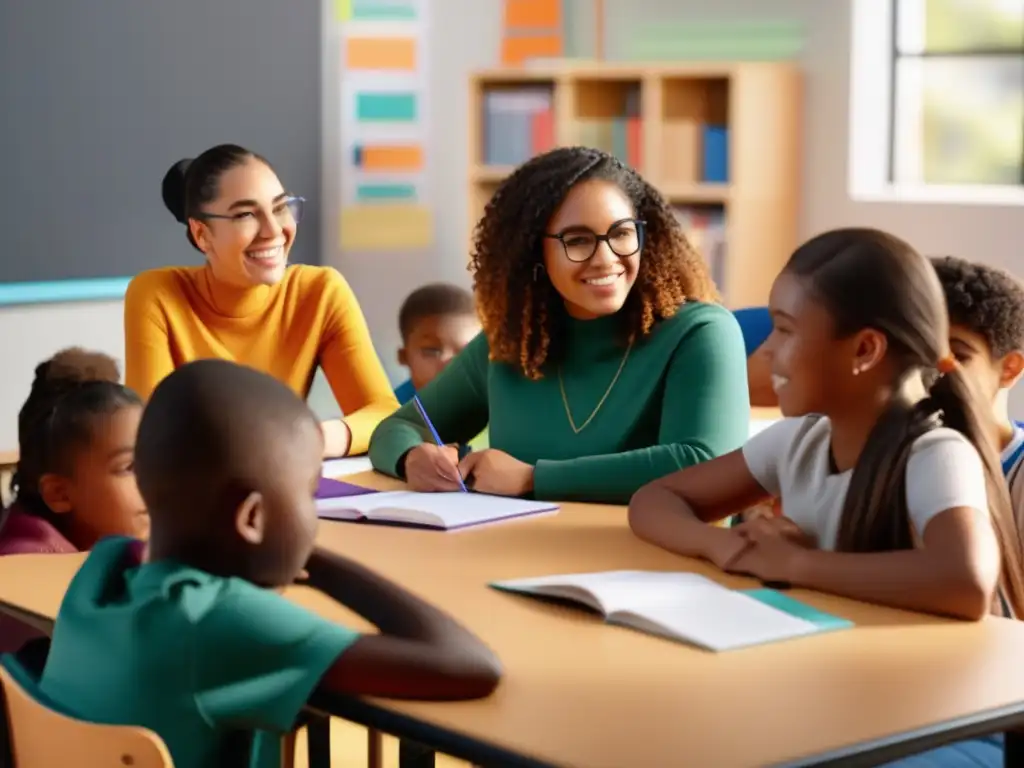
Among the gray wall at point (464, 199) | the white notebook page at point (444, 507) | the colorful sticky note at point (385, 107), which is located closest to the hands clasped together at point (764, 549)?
the white notebook page at point (444, 507)

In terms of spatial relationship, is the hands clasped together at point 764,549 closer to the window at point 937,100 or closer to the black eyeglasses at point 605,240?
the black eyeglasses at point 605,240

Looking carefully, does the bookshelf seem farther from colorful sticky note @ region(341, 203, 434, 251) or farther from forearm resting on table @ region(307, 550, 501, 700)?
forearm resting on table @ region(307, 550, 501, 700)

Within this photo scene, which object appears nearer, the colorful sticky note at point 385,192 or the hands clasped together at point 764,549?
the hands clasped together at point 764,549

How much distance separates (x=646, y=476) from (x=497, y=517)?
0.30 metres

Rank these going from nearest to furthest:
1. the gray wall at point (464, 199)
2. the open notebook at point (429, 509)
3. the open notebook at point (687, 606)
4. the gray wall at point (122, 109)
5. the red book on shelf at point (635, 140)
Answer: the open notebook at point (687, 606) → the open notebook at point (429, 509) → the gray wall at point (122, 109) → the gray wall at point (464, 199) → the red book on shelf at point (635, 140)

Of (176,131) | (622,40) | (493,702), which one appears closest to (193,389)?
(493,702)

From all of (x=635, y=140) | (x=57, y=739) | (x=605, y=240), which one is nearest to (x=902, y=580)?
(x=57, y=739)

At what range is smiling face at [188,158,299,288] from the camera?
3.18 m

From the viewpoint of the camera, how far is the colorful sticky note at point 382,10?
650cm

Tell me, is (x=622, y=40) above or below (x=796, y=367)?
above

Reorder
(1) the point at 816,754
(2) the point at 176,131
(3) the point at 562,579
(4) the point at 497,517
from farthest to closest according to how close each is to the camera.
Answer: (2) the point at 176,131 → (4) the point at 497,517 → (3) the point at 562,579 → (1) the point at 816,754

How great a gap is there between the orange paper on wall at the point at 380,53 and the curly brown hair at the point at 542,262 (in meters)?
3.73

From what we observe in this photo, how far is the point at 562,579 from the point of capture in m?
1.96

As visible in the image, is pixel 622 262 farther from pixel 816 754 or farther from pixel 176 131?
pixel 176 131
